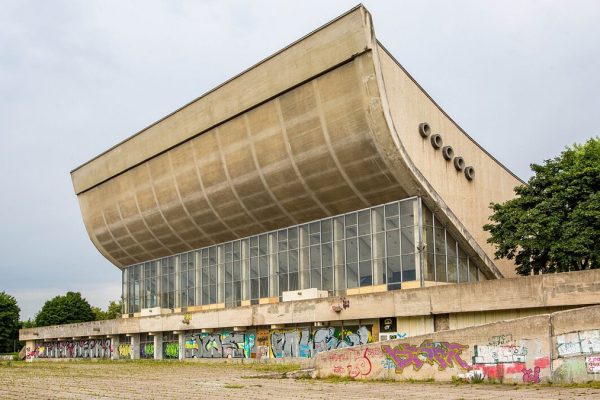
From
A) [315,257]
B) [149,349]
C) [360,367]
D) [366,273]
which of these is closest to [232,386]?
[360,367]

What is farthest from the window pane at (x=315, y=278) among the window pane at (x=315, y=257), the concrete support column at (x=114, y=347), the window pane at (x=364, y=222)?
the concrete support column at (x=114, y=347)

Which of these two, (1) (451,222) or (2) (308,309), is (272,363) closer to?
(2) (308,309)

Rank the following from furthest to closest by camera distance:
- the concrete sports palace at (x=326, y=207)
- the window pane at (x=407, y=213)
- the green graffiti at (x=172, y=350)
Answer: the green graffiti at (x=172, y=350)
the window pane at (x=407, y=213)
the concrete sports palace at (x=326, y=207)

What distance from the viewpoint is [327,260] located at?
1925 inches

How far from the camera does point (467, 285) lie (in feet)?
115

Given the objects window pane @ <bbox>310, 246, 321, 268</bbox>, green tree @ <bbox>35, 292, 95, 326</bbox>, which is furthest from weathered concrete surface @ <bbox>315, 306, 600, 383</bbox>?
green tree @ <bbox>35, 292, 95, 326</bbox>

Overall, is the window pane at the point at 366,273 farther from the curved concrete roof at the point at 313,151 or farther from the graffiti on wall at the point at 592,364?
the graffiti on wall at the point at 592,364

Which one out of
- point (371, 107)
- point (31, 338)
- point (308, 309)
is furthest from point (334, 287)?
point (31, 338)

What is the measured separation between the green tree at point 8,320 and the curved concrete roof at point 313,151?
55.7 meters

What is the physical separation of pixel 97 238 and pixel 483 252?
41.4 metres

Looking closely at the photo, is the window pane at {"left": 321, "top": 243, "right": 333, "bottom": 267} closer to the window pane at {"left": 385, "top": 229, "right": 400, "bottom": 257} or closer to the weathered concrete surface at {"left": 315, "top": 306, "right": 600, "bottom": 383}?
the window pane at {"left": 385, "top": 229, "right": 400, "bottom": 257}

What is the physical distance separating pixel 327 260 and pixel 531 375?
83.7 feet

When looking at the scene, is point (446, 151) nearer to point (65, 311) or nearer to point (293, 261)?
point (293, 261)

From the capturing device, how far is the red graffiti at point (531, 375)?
24031mm
